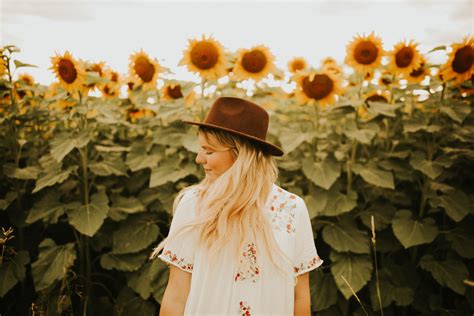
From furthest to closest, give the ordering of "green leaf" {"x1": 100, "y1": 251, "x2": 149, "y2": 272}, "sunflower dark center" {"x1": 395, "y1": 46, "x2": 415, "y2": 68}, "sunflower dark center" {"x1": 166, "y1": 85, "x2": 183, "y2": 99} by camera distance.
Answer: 1. "sunflower dark center" {"x1": 166, "y1": 85, "x2": 183, "y2": 99}
2. "sunflower dark center" {"x1": 395, "y1": 46, "x2": 415, "y2": 68}
3. "green leaf" {"x1": 100, "y1": 251, "x2": 149, "y2": 272}

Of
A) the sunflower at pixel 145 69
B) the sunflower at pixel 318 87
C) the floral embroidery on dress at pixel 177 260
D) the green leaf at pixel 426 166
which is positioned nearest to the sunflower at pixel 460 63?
the green leaf at pixel 426 166

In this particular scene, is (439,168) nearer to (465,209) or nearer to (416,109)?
(465,209)

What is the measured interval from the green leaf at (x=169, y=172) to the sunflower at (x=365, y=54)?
213 centimetres

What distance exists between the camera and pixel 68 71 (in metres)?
3.72

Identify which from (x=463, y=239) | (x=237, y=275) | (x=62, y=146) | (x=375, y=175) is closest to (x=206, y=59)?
(x=62, y=146)

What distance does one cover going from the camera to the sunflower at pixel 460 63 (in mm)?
3828

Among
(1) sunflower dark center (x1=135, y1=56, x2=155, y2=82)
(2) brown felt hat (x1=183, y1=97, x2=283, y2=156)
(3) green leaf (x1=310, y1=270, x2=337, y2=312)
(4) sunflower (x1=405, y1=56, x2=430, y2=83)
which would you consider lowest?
(3) green leaf (x1=310, y1=270, x2=337, y2=312)

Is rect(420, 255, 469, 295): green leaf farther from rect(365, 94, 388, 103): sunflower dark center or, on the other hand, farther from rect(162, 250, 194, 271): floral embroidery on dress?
rect(162, 250, 194, 271): floral embroidery on dress

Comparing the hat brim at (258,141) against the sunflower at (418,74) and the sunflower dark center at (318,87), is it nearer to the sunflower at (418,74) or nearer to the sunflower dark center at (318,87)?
the sunflower dark center at (318,87)

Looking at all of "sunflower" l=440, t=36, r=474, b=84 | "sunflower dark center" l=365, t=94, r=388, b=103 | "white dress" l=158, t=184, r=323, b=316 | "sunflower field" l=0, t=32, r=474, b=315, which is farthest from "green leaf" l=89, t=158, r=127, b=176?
"sunflower" l=440, t=36, r=474, b=84

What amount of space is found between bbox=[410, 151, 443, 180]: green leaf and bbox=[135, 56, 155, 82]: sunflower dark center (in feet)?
9.48

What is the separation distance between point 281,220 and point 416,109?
291cm

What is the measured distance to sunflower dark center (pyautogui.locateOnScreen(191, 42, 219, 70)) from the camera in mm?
4098

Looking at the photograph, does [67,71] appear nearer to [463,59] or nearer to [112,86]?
[112,86]
